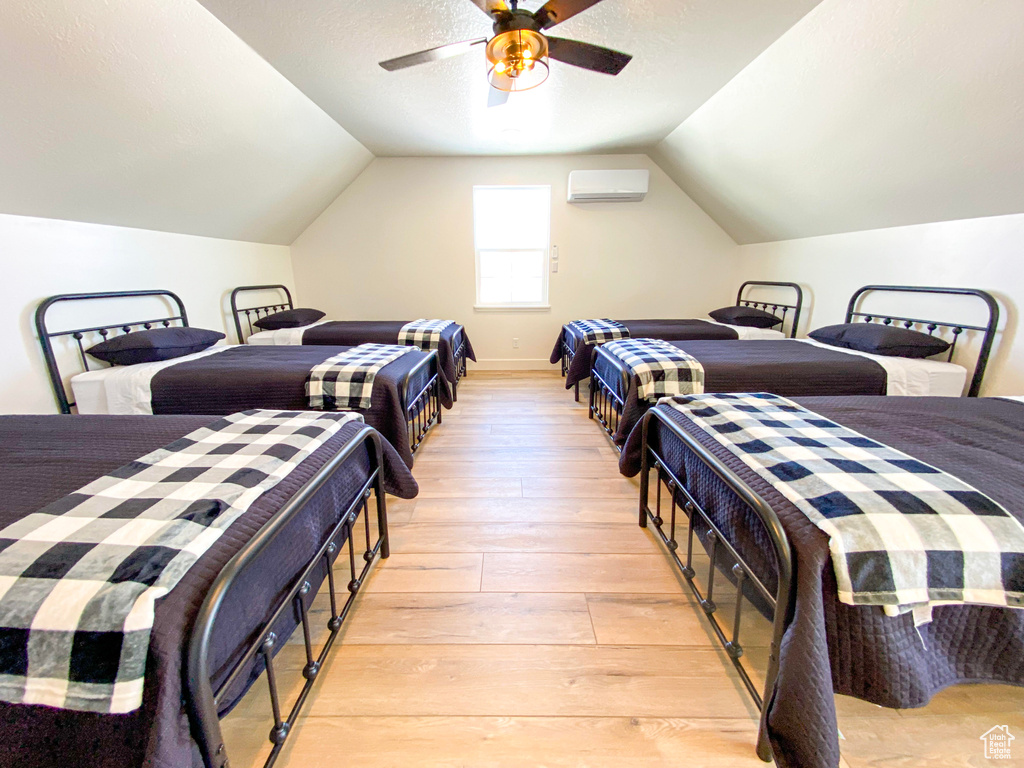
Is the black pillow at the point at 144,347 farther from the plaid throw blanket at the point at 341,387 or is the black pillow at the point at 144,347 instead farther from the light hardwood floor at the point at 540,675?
the light hardwood floor at the point at 540,675

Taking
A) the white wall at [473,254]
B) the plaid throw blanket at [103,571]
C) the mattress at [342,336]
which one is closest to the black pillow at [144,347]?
the mattress at [342,336]

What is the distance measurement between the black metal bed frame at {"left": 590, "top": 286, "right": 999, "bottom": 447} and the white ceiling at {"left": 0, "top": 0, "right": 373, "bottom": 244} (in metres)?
2.82

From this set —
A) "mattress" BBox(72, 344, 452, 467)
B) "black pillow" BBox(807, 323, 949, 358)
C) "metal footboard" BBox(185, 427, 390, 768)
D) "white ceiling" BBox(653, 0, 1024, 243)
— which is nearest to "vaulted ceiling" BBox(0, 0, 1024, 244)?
"white ceiling" BBox(653, 0, 1024, 243)

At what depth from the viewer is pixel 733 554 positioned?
115 centimetres

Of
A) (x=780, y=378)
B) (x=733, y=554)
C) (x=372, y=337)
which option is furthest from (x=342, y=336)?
(x=733, y=554)

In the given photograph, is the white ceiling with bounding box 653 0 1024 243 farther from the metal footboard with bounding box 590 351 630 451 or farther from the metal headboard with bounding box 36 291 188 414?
the metal headboard with bounding box 36 291 188 414

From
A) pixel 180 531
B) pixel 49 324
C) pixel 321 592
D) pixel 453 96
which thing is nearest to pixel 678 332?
pixel 453 96

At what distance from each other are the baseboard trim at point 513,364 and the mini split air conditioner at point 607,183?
1877 mm

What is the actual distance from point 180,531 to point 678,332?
375 cm

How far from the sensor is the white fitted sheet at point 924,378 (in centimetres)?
238

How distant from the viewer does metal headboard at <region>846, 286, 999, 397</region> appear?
2.30m

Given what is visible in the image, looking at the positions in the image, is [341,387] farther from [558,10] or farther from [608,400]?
[558,10]

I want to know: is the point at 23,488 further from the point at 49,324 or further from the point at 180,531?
the point at 49,324

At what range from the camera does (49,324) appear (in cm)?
234
